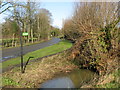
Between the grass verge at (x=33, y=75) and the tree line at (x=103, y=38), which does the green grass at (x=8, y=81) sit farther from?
the tree line at (x=103, y=38)

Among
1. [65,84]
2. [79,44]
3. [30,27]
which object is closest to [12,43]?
[30,27]

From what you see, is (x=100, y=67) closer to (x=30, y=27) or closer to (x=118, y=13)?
(x=118, y=13)

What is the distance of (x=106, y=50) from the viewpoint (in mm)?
7426

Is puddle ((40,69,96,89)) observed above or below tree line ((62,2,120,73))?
below

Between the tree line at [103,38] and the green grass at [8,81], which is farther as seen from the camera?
the tree line at [103,38]

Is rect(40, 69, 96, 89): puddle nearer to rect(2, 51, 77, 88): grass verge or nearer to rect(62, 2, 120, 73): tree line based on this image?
rect(2, 51, 77, 88): grass verge

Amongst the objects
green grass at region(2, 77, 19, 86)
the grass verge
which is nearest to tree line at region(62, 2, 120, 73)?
the grass verge

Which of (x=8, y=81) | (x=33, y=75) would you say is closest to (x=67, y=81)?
(x=33, y=75)

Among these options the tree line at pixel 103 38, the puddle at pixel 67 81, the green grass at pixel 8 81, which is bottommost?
the puddle at pixel 67 81

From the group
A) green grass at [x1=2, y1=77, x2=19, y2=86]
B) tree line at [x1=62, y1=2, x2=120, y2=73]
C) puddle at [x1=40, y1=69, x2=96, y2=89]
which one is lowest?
puddle at [x1=40, y1=69, x2=96, y2=89]

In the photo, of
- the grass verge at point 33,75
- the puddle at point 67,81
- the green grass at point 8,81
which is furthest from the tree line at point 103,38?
the green grass at point 8,81

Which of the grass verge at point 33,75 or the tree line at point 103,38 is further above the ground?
the tree line at point 103,38

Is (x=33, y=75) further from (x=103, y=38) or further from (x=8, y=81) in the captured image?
(x=103, y=38)

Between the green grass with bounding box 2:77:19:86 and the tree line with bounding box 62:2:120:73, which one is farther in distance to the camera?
the tree line with bounding box 62:2:120:73
